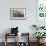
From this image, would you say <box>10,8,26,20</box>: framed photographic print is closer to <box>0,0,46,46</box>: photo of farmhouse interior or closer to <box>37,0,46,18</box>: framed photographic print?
<box>0,0,46,46</box>: photo of farmhouse interior

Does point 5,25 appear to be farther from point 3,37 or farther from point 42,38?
point 42,38

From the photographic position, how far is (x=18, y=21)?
7137 mm

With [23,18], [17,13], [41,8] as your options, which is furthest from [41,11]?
[17,13]

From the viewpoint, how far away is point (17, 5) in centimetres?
707

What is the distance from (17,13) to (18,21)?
384mm

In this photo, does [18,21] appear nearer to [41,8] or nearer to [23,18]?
[23,18]

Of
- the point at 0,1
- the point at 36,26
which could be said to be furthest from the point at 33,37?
the point at 0,1

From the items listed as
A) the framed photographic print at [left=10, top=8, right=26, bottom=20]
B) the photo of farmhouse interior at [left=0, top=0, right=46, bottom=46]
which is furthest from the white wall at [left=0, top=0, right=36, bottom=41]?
the framed photographic print at [left=10, top=8, right=26, bottom=20]

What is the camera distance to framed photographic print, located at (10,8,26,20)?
707 cm

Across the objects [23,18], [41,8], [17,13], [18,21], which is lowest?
[18,21]

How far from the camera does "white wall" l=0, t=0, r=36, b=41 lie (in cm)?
707

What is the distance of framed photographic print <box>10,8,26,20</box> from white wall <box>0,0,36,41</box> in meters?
0.14

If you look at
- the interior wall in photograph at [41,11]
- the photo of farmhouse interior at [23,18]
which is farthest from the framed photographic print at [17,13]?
the interior wall in photograph at [41,11]

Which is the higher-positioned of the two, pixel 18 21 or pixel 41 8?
pixel 41 8
